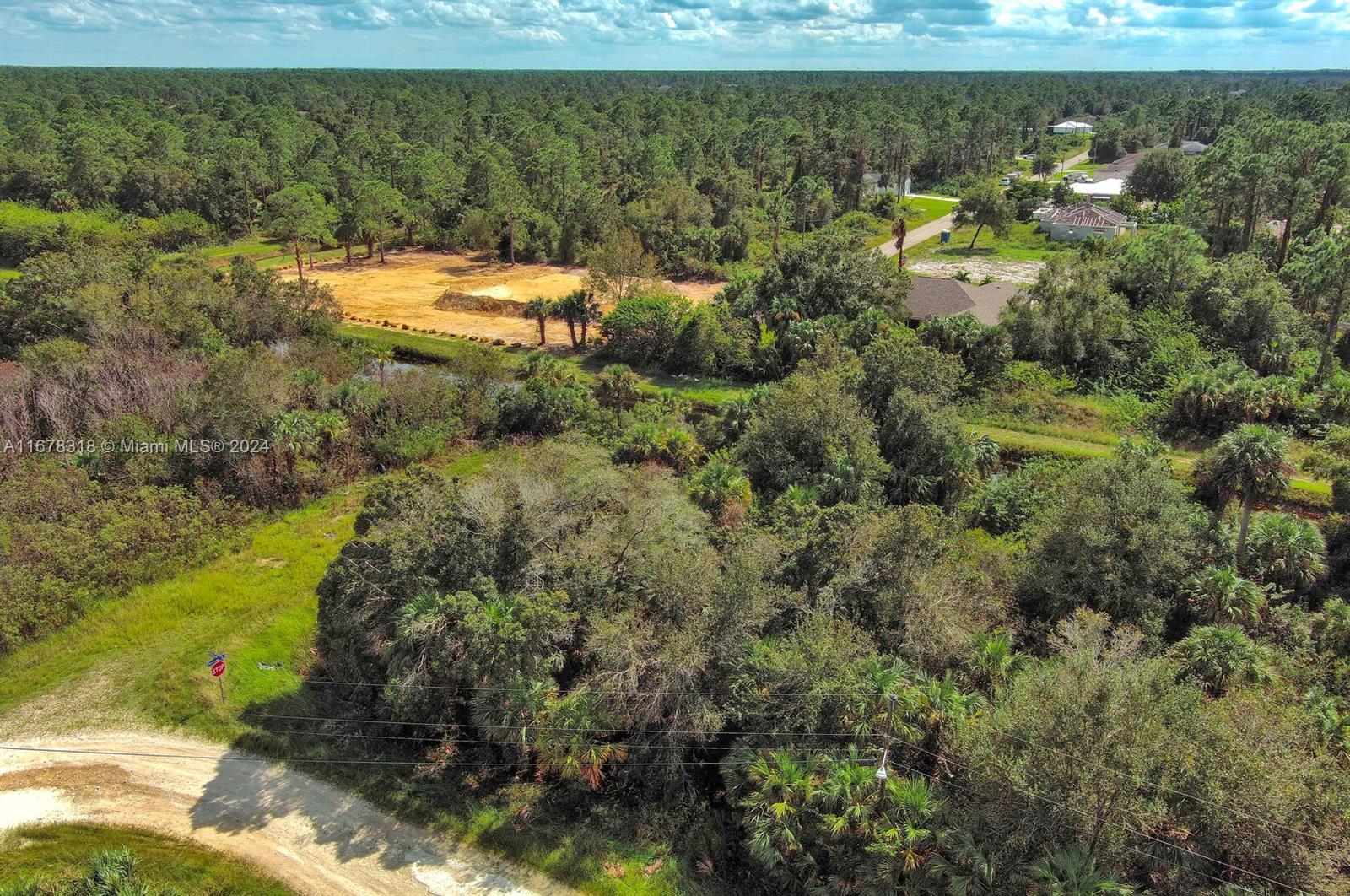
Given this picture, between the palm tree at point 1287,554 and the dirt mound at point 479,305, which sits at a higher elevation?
the dirt mound at point 479,305

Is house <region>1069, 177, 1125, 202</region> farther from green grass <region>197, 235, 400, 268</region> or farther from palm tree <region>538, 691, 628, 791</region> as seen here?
palm tree <region>538, 691, 628, 791</region>

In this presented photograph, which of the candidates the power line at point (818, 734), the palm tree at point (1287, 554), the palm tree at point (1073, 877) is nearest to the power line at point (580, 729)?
the power line at point (818, 734)

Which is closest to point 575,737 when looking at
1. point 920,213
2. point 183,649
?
point 183,649

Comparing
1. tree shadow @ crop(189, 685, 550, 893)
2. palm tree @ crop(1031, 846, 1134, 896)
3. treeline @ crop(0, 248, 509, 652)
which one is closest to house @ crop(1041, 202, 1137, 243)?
treeline @ crop(0, 248, 509, 652)

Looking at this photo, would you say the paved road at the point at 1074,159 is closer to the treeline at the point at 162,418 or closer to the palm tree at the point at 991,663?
the treeline at the point at 162,418

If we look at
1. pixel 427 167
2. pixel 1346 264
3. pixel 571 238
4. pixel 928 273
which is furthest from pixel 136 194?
pixel 1346 264

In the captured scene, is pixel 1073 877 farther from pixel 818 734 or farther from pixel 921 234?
pixel 921 234

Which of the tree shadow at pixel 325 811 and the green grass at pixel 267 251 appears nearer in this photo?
the tree shadow at pixel 325 811
